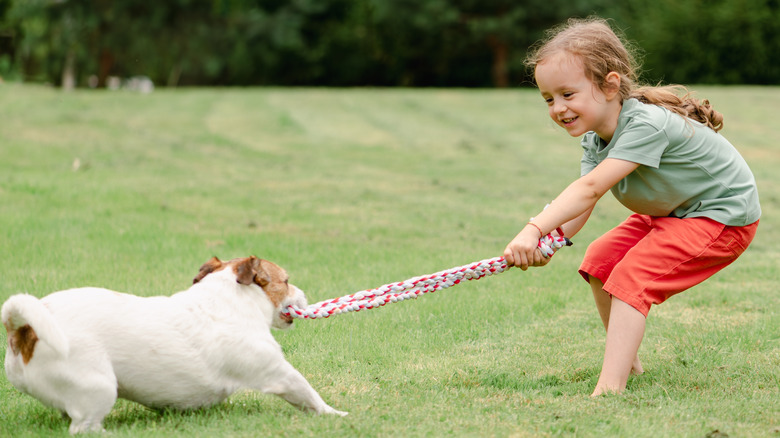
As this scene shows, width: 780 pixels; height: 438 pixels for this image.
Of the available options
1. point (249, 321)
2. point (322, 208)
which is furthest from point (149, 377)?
point (322, 208)

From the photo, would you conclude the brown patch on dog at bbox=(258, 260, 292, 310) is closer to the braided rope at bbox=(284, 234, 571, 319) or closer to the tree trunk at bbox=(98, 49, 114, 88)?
the braided rope at bbox=(284, 234, 571, 319)

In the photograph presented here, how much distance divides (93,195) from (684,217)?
Result: 24.2ft

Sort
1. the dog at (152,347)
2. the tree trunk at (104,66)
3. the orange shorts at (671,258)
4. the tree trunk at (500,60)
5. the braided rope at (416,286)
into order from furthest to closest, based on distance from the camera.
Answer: the tree trunk at (500,60) < the tree trunk at (104,66) < the braided rope at (416,286) < the orange shorts at (671,258) < the dog at (152,347)

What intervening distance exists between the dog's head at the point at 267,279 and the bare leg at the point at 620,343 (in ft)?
4.87

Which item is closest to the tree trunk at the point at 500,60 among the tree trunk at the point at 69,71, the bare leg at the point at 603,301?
the tree trunk at the point at 69,71

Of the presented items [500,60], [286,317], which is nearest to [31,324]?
[286,317]

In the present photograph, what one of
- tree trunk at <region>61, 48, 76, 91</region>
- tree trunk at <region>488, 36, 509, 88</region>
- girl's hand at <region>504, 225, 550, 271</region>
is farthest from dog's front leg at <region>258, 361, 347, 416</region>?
tree trunk at <region>488, 36, 509, 88</region>

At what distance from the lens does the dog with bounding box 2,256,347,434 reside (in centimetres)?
346

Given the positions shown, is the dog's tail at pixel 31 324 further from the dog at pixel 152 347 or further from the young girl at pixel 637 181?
the young girl at pixel 637 181

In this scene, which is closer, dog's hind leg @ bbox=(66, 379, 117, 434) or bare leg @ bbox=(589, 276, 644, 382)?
dog's hind leg @ bbox=(66, 379, 117, 434)

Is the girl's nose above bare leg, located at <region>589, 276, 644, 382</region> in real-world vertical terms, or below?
above

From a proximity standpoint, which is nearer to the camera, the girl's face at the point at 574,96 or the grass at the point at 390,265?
the grass at the point at 390,265

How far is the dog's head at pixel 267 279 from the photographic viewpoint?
3.97 m

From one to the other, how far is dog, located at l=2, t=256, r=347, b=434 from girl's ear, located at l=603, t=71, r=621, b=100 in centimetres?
182
